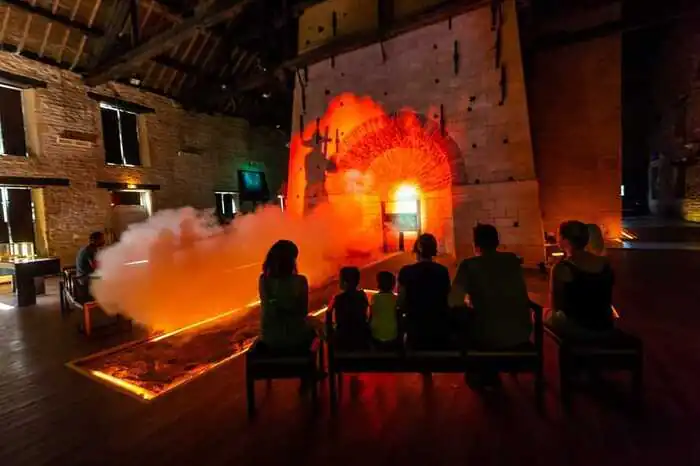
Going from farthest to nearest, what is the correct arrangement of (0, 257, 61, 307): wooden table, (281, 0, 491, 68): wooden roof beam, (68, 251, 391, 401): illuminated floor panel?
1. (281, 0, 491, 68): wooden roof beam
2. (0, 257, 61, 307): wooden table
3. (68, 251, 391, 401): illuminated floor panel

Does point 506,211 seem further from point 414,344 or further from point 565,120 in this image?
point 414,344

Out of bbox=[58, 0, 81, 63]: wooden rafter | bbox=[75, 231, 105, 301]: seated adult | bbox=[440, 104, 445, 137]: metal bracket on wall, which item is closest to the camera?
bbox=[75, 231, 105, 301]: seated adult

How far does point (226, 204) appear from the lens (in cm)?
1591

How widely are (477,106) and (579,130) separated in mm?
3198

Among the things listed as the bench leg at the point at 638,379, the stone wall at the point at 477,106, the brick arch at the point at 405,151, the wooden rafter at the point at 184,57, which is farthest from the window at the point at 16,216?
the bench leg at the point at 638,379

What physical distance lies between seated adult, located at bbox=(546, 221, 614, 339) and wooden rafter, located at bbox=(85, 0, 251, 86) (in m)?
7.18

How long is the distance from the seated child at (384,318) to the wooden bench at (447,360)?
0.11 metres

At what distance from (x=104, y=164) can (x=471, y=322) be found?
12197mm

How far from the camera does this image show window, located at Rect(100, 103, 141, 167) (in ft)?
39.1

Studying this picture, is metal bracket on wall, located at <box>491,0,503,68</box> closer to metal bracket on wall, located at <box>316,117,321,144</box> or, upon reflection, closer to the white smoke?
metal bracket on wall, located at <box>316,117,321,144</box>

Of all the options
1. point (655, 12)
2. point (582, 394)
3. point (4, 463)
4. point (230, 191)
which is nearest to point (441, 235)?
point (582, 394)

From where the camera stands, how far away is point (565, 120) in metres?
9.62

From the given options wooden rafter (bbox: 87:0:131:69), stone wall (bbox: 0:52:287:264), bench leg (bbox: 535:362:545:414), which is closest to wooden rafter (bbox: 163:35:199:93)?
stone wall (bbox: 0:52:287:264)

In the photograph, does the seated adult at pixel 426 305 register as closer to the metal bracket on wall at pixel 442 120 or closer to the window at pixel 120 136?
the metal bracket on wall at pixel 442 120
